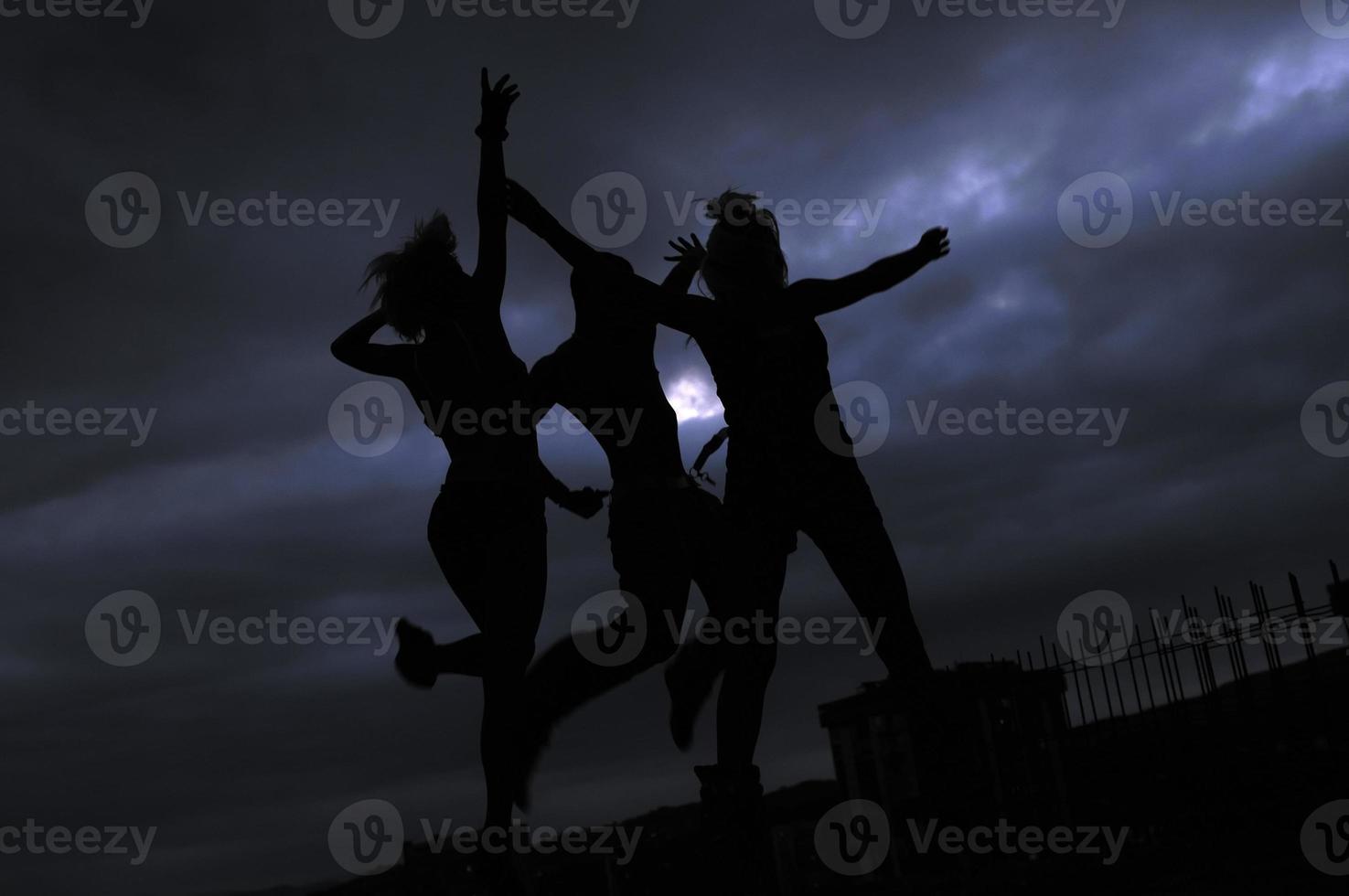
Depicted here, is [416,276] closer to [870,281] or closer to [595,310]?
[595,310]

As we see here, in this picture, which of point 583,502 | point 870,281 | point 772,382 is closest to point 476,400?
point 583,502

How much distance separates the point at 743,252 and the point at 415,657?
230 centimetres

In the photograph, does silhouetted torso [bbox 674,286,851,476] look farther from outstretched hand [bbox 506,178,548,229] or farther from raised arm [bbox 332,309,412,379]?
raised arm [bbox 332,309,412,379]

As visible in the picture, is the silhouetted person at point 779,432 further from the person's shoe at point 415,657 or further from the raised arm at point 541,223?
the person's shoe at point 415,657

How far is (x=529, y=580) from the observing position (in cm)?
409

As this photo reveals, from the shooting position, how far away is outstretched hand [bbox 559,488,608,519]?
4363 millimetres

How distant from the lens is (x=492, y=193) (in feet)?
13.6

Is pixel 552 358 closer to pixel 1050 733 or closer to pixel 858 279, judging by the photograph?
pixel 858 279

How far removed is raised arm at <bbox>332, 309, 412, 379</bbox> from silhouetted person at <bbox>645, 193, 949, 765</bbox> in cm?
142

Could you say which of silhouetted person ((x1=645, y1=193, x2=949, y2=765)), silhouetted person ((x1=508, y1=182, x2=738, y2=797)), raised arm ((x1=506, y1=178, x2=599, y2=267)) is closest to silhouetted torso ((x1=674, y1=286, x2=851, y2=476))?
silhouetted person ((x1=645, y1=193, x2=949, y2=765))

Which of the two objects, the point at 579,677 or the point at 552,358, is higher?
the point at 552,358

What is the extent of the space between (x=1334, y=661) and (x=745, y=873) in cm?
1104

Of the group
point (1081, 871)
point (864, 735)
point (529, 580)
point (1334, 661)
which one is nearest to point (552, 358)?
point (529, 580)

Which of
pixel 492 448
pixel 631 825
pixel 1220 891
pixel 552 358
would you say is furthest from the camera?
pixel 631 825
